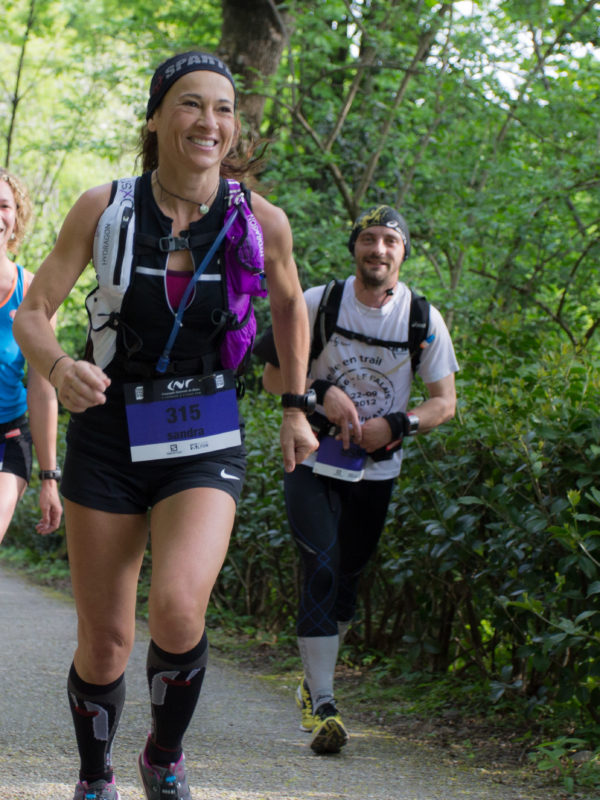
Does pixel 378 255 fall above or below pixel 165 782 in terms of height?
above

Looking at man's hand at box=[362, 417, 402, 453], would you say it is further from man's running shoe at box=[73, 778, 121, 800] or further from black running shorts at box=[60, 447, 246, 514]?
man's running shoe at box=[73, 778, 121, 800]

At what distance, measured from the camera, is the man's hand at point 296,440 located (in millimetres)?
3383

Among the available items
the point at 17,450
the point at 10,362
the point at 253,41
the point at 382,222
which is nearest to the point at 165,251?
the point at 10,362

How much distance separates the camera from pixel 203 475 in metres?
3.04

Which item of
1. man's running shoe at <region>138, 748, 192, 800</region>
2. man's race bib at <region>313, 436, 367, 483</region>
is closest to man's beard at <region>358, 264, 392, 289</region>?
man's race bib at <region>313, 436, 367, 483</region>

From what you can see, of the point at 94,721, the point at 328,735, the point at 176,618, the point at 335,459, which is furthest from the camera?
the point at 335,459

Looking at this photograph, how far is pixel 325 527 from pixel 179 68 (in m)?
2.19

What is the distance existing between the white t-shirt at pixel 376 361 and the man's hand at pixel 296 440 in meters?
1.24

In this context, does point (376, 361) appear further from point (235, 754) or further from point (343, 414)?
point (235, 754)

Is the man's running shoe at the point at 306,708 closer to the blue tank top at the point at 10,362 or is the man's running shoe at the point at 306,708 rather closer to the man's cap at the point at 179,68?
the blue tank top at the point at 10,362

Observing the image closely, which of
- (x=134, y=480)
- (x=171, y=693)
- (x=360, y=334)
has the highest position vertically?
(x=360, y=334)

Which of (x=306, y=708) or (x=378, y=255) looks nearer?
Result: (x=306, y=708)

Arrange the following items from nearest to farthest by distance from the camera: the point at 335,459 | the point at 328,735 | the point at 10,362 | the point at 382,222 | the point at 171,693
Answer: the point at 171,693 → the point at 10,362 → the point at 328,735 → the point at 335,459 → the point at 382,222

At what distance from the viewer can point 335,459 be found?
462 cm
